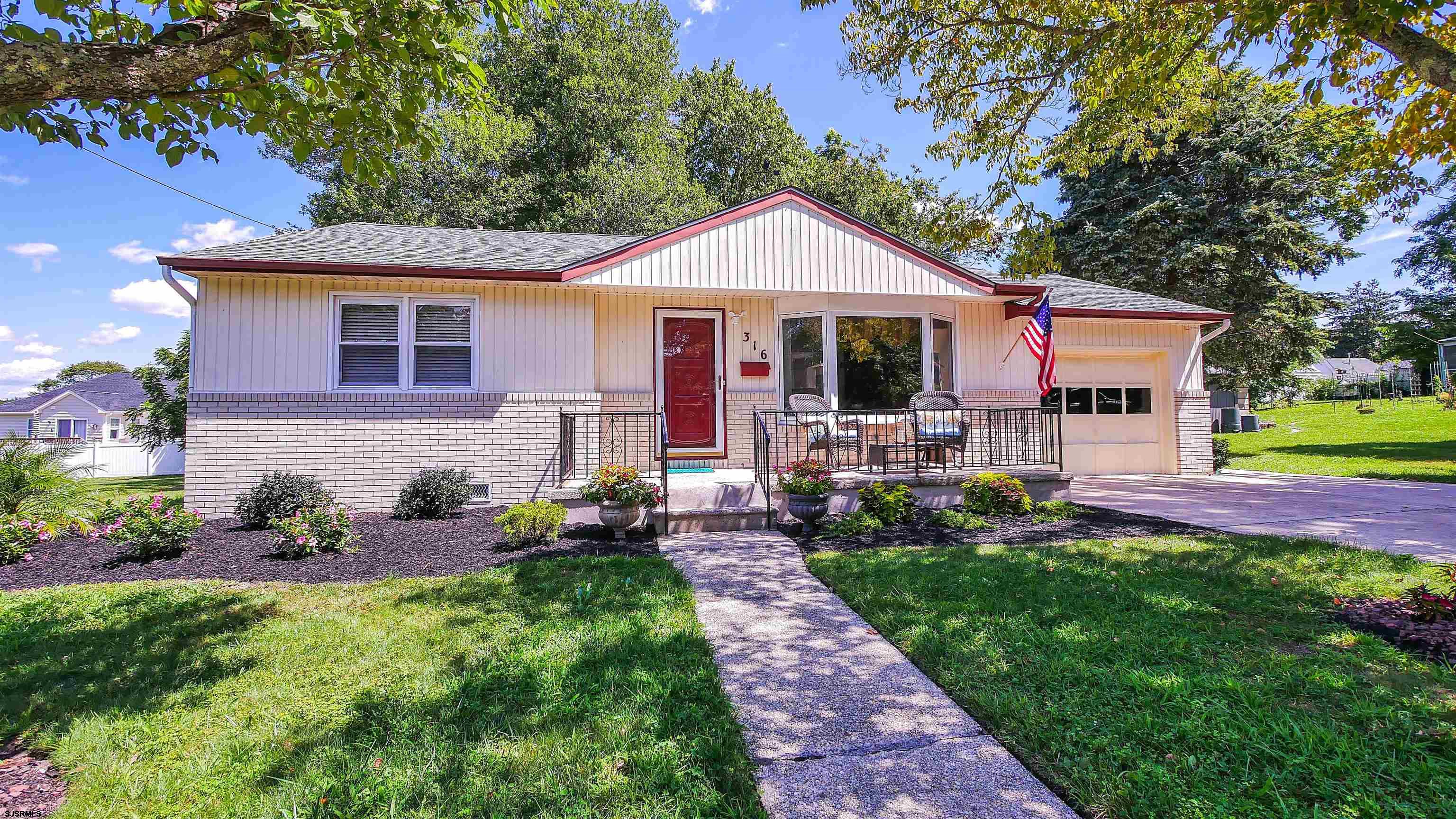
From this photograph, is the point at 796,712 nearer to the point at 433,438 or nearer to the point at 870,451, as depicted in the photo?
the point at 870,451

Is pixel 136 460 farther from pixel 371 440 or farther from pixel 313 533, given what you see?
pixel 313 533

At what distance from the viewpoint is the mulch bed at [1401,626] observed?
3209 millimetres

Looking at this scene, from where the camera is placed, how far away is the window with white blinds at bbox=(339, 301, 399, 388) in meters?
8.23

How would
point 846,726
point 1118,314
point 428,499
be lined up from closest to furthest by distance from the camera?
point 846,726, point 428,499, point 1118,314

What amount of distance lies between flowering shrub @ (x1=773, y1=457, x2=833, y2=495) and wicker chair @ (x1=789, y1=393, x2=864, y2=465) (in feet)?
3.28

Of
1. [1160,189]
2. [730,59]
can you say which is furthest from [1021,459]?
[730,59]

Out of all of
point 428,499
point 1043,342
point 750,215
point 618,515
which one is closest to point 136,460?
point 428,499

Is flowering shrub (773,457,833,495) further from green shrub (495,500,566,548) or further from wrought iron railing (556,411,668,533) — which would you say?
green shrub (495,500,566,548)

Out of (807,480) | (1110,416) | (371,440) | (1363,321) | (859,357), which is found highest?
(1363,321)

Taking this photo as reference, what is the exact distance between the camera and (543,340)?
8586 millimetres

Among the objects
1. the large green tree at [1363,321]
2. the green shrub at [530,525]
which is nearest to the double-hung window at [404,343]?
the green shrub at [530,525]

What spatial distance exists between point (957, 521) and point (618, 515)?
3.82m

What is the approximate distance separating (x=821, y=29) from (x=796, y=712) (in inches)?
351

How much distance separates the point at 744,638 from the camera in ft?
12.4
